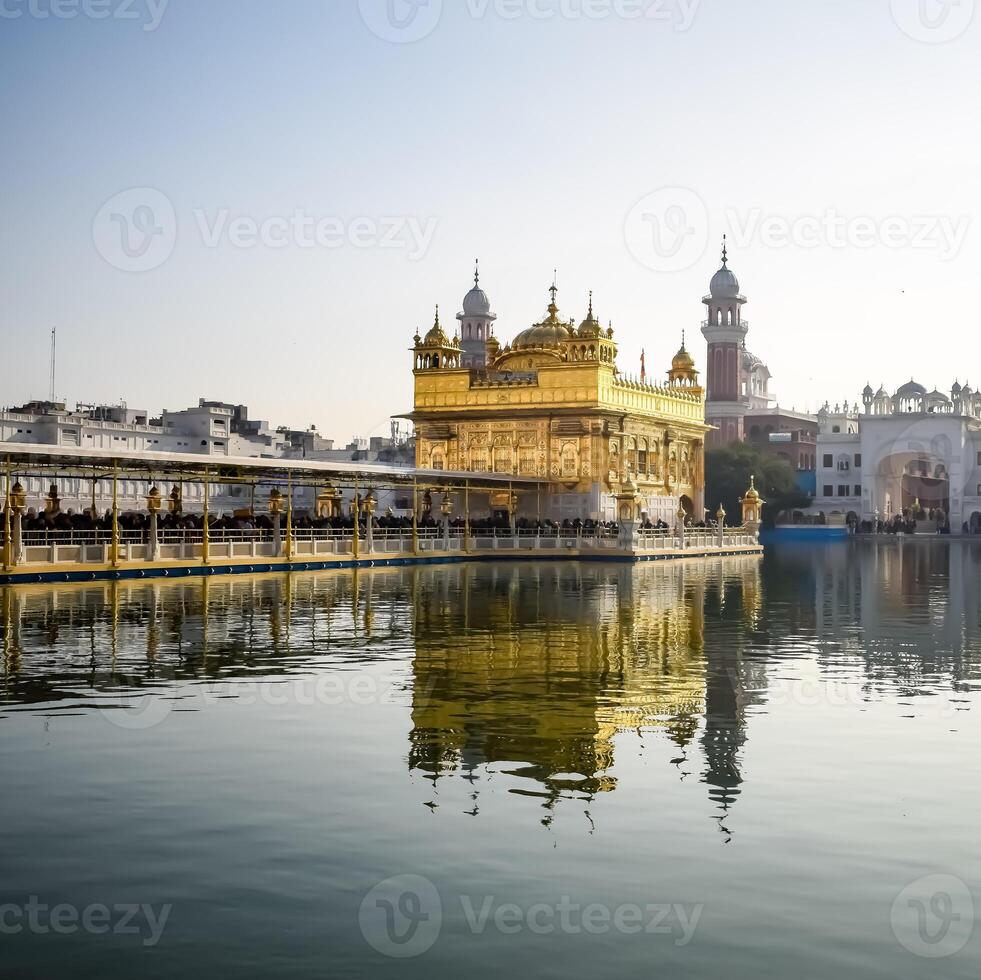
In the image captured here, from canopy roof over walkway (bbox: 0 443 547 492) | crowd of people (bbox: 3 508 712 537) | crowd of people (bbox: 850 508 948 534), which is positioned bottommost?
crowd of people (bbox: 850 508 948 534)

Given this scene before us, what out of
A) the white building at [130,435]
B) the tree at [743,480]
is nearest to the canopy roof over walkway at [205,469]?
the white building at [130,435]

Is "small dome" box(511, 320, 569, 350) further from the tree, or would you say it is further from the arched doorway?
the arched doorway

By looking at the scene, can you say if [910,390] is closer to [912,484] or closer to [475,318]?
[912,484]

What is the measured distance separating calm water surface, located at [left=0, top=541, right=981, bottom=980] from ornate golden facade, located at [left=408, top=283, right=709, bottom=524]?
40.2 m

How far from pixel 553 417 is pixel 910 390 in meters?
67.5

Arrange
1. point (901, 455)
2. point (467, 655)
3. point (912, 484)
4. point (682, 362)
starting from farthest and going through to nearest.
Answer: point (912, 484)
point (901, 455)
point (682, 362)
point (467, 655)

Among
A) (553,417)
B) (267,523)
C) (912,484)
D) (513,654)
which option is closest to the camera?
(513,654)

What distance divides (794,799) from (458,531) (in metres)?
43.3

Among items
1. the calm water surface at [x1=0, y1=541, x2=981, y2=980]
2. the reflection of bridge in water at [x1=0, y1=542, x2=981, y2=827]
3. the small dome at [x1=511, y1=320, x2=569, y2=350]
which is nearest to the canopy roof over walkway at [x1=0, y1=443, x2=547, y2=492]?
the reflection of bridge in water at [x1=0, y1=542, x2=981, y2=827]

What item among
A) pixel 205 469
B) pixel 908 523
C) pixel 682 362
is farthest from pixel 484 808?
pixel 908 523

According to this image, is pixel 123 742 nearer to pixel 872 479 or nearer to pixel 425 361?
pixel 425 361

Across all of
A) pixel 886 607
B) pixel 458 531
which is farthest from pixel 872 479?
pixel 886 607

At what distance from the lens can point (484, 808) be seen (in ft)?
32.0

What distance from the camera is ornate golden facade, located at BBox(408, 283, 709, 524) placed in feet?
198
